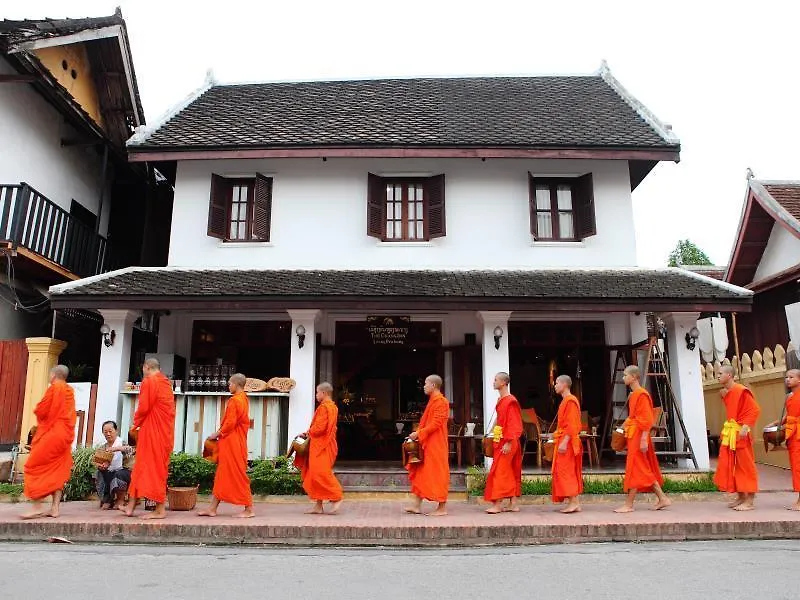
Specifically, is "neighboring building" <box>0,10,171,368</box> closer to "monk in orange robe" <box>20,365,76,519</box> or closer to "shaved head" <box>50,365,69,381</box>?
"shaved head" <box>50,365,69,381</box>

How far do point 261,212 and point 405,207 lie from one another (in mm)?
2678

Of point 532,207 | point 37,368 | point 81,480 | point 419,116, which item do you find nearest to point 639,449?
point 532,207

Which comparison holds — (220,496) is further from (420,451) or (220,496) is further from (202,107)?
(202,107)

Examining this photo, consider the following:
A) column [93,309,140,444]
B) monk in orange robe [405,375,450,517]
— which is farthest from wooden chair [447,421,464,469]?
column [93,309,140,444]

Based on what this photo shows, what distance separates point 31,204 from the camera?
11.4m

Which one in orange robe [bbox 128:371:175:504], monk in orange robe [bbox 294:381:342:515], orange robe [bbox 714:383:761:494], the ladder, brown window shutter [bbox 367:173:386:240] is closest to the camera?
orange robe [bbox 128:371:175:504]

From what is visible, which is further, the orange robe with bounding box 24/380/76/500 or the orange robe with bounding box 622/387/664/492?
the orange robe with bounding box 622/387/664/492

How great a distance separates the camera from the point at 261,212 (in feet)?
39.4

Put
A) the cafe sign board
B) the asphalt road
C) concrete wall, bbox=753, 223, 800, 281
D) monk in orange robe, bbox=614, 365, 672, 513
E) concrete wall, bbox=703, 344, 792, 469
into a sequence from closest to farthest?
the asphalt road, monk in orange robe, bbox=614, 365, 672, 513, the cafe sign board, concrete wall, bbox=703, 344, 792, 469, concrete wall, bbox=753, 223, 800, 281

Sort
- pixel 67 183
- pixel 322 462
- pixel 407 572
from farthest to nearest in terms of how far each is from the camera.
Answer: pixel 67 183
pixel 322 462
pixel 407 572

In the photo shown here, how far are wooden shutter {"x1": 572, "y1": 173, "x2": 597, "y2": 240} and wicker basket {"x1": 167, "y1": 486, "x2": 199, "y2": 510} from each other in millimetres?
7872

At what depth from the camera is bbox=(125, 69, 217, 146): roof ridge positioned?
1195 centimetres

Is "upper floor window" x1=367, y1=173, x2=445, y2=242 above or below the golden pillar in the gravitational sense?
above

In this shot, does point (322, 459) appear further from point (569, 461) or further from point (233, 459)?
point (569, 461)
